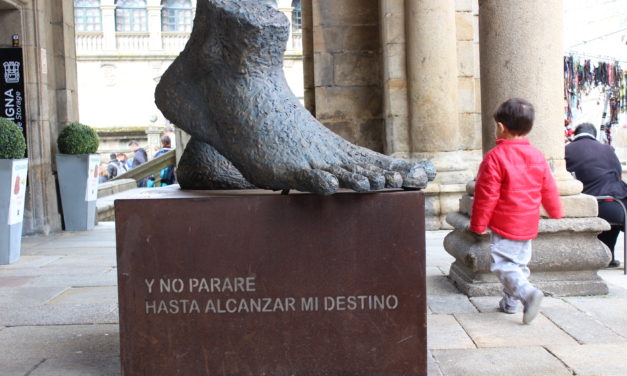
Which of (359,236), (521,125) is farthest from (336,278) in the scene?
(521,125)

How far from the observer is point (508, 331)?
3484mm

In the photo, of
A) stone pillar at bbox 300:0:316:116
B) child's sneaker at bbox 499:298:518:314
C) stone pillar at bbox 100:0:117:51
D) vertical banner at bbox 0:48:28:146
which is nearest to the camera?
child's sneaker at bbox 499:298:518:314

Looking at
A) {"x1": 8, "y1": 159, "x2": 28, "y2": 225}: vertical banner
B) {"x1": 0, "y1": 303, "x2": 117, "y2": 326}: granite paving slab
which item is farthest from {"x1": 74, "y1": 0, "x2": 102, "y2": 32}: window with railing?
{"x1": 0, "y1": 303, "x2": 117, "y2": 326}: granite paving slab

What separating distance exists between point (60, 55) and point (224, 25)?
252 inches

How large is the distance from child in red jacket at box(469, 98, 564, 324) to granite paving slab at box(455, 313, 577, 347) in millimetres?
135

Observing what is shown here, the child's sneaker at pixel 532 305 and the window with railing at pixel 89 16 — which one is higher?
the window with railing at pixel 89 16

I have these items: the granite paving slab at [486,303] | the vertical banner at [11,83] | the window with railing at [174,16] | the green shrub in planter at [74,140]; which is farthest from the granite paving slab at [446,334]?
the window with railing at [174,16]

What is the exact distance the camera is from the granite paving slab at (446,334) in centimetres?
325

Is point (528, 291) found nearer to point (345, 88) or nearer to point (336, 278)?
point (336, 278)

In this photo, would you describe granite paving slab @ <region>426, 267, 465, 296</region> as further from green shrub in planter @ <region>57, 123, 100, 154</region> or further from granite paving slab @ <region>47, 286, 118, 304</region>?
green shrub in planter @ <region>57, 123, 100, 154</region>

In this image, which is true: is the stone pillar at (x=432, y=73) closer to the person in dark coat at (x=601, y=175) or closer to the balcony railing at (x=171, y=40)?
the person in dark coat at (x=601, y=175)

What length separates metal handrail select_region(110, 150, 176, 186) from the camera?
574 inches

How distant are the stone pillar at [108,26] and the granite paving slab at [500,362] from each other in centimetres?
3819

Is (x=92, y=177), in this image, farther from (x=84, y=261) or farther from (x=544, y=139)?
(x=544, y=139)
